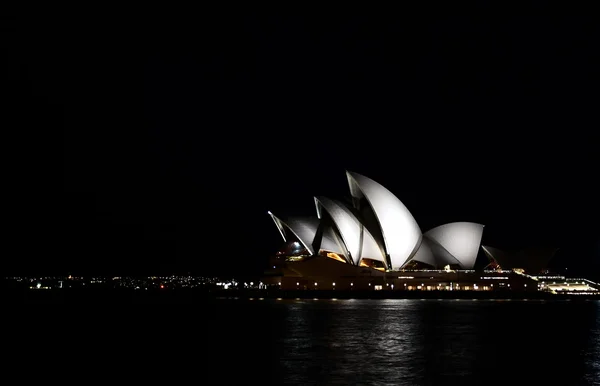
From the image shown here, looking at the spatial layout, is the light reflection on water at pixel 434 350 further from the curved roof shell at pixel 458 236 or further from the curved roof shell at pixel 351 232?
the curved roof shell at pixel 458 236

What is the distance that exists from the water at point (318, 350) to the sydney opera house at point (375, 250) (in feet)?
71.0

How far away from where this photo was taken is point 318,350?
2536 centimetres

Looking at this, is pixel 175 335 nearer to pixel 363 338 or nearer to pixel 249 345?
pixel 249 345

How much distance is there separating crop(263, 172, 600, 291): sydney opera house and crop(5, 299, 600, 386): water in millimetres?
21649

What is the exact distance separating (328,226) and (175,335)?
36051mm

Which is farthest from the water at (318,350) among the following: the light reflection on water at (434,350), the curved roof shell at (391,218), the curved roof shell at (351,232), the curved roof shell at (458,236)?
the curved roof shell at (458,236)

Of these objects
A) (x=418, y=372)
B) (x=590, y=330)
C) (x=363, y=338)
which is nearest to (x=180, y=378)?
(x=418, y=372)

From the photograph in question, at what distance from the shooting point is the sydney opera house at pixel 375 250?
62.2m

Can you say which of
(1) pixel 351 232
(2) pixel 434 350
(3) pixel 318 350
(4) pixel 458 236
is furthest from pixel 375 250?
(3) pixel 318 350

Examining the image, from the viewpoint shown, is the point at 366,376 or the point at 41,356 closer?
the point at 366,376

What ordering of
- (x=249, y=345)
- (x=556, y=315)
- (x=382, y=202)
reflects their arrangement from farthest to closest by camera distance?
(x=382, y=202) < (x=556, y=315) < (x=249, y=345)

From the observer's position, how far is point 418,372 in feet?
68.2

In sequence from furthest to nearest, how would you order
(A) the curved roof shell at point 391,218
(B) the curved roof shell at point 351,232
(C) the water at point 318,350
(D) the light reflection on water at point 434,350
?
1. (B) the curved roof shell at point 351,232
2. (A) the curved roof shell at point 391,218
3. (D) the light reflection on water at point 434,350
4. (C) the water at point 318,350

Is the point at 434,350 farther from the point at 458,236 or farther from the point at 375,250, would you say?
the point at 458,236
